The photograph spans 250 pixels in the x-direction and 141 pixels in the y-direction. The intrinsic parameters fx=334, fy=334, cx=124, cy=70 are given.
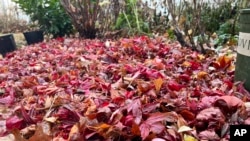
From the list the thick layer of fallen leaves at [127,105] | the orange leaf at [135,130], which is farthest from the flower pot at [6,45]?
the orange leaf at [135,130]

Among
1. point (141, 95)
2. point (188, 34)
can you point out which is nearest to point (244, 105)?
point (141, 95)

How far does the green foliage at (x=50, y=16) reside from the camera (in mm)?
5719

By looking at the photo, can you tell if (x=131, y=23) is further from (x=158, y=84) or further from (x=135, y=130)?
(x=135, y=130)

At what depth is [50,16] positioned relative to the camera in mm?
5773

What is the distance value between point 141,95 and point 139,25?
3785 millimetres

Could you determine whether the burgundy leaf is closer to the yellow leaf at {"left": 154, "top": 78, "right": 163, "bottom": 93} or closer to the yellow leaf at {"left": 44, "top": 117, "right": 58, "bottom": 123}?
the yellow leaf at {"left": 44, "top": 117, "right": 58, "bottom": 123}

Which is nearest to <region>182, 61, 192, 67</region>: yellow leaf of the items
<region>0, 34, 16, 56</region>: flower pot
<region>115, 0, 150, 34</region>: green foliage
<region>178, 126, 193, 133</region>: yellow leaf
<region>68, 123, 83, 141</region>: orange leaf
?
<region>178, 126, 193, 133</region>: yellow leaf

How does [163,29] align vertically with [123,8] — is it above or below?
below

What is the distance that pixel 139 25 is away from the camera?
5.17 metres

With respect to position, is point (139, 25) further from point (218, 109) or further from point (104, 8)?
point (218, 109)

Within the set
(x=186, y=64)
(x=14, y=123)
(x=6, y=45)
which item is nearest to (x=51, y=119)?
(x=14, y=123)

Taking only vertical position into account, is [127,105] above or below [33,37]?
above

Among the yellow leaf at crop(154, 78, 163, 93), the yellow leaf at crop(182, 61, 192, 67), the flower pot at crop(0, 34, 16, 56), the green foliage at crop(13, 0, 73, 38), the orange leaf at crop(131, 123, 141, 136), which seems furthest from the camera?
the green foliage at crop(13, 0, 73, 38)

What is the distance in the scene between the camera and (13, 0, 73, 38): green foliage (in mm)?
5719
